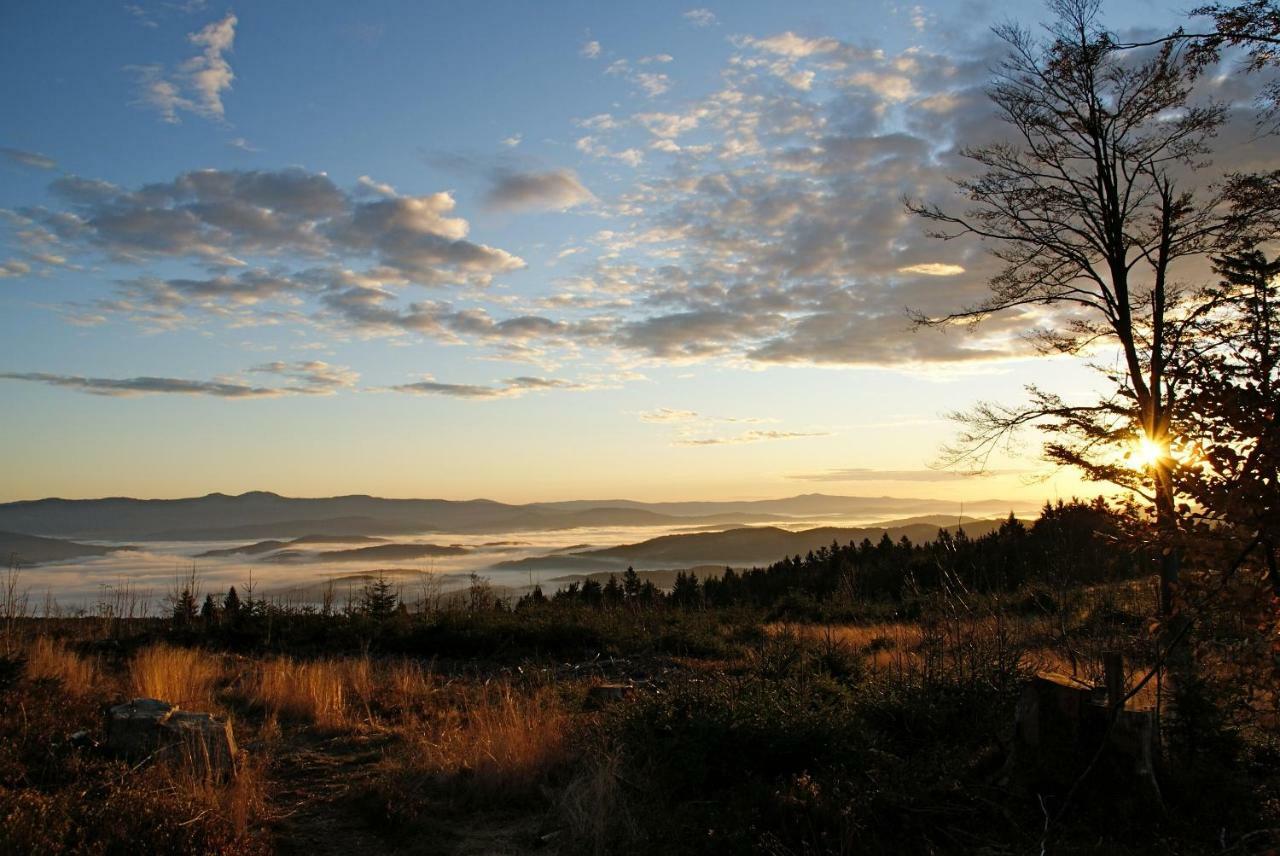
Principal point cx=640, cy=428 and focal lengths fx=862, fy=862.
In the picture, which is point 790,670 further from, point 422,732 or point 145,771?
point 145,771

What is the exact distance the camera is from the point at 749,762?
6.61 metres

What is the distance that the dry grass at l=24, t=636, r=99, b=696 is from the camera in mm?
9141

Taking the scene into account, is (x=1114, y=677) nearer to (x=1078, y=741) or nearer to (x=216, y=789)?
(x=1078, y=741)

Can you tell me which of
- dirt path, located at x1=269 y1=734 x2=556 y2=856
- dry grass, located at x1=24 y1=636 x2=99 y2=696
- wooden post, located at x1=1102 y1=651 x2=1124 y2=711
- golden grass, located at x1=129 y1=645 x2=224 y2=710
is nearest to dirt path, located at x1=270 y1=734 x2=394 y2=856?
dirt path, located at x1=269 y1=734 x2=556 y2=856

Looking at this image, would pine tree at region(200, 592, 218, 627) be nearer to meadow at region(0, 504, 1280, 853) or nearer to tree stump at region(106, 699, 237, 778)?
meadow at region(0, 504, 1280, 853)

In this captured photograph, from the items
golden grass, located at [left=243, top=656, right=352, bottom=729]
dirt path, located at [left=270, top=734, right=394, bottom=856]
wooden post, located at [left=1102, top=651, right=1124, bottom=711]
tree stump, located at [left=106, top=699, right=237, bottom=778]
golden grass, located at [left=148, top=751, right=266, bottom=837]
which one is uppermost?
wooden post, located at [left=1102, top=651, right=1124, bottom=711]

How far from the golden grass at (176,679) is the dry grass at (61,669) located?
0.46 metres

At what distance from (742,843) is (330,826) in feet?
9.88

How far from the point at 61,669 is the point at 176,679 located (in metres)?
1.38

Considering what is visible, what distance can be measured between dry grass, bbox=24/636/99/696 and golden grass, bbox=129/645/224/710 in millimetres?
462

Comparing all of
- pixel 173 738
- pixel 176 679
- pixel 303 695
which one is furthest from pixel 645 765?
pixel 176 679

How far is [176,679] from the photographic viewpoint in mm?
9844


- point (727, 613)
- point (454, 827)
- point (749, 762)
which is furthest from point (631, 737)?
point (727, 613)

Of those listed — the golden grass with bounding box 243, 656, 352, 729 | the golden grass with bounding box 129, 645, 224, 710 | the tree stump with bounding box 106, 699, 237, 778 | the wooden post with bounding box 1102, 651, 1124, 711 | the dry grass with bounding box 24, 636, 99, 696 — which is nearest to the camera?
the wooden post with bounding box 1102, 651, 1124, 711
